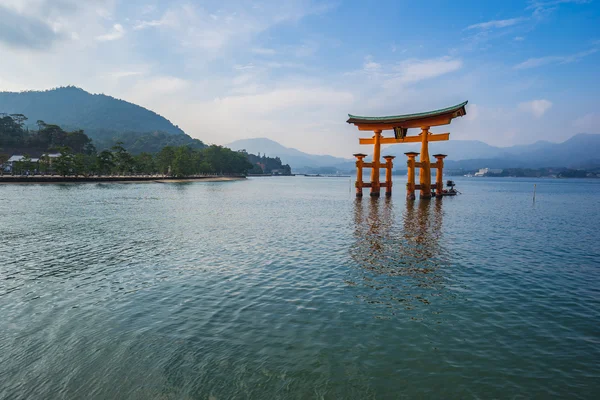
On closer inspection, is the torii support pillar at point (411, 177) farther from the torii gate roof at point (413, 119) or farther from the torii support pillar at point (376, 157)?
the torii gate roof at point (413, 119)

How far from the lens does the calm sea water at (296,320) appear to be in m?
6.07

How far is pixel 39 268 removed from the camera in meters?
13.0

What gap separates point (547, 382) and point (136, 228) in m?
23.6

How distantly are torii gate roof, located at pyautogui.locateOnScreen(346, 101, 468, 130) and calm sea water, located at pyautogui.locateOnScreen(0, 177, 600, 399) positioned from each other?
23.1 meters

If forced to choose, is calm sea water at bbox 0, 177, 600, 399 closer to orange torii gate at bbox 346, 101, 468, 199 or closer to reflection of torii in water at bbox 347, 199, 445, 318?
reflection of torii in water at bbox 347, 199, 445, 318

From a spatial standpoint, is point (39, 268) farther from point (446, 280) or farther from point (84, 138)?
point (84, 138)

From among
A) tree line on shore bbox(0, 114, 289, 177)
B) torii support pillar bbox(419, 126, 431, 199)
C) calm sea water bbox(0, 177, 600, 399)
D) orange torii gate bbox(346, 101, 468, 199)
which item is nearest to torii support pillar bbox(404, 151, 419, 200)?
orange torii gate bbox(346, 101, 468, 199)

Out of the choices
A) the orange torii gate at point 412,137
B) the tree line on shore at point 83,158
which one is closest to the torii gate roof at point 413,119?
the orange torii gate at point 412,137

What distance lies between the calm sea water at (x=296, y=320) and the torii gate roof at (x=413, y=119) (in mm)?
23050

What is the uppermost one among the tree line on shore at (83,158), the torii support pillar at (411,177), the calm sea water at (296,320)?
the tree line on shore at (83,158)

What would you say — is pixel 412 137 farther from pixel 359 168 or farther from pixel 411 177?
pixel 359 168

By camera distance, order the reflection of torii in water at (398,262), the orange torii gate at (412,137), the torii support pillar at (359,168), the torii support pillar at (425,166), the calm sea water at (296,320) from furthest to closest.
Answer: the torii support pillar at (359,168)
the torii support pillar at (425,166)
the orange torii gate at (412,137)
the reflection of torii in water at (398,262)
the calm sea water at (296,320)

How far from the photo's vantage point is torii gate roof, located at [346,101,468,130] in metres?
37.1

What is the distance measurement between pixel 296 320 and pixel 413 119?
37958mm
